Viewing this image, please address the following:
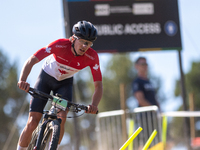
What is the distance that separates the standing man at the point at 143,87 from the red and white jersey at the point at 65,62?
313 centimetres

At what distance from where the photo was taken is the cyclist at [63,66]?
484 cm

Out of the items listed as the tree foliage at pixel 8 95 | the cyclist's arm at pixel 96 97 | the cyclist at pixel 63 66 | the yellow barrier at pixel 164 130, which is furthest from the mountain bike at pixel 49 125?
the tree foliage at pixel 8 95

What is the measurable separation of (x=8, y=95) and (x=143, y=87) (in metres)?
30.3

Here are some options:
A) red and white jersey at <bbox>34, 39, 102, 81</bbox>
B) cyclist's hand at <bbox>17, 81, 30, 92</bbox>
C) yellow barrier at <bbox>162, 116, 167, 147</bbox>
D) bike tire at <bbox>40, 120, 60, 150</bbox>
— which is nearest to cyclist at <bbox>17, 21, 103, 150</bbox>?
red and white jersey at <bbox>34, 39, 102, 81</bbox>

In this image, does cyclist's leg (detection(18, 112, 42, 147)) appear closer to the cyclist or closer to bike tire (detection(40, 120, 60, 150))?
the cyclist

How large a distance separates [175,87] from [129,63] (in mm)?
7016

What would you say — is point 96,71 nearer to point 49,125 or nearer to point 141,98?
point 49,125

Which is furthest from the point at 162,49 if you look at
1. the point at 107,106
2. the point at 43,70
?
the point at 107,106

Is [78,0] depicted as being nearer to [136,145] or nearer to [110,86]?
[136,145]

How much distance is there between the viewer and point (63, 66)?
5.25 metres

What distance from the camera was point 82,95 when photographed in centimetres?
4697

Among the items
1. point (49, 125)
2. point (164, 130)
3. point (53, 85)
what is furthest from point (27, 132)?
point (164, 130)

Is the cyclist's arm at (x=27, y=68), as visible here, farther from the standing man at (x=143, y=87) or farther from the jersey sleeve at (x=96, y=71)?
the standing man at (x=143, y=87)

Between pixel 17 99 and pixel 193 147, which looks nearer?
pixel 193 147
